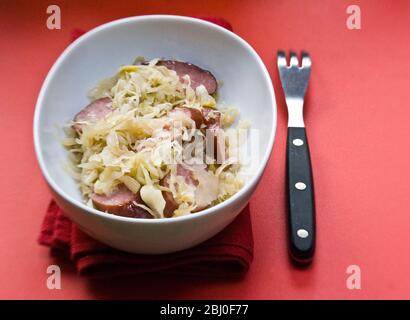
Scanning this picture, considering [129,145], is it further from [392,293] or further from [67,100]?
[392,293]

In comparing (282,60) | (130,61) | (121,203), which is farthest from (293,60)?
(121,203)

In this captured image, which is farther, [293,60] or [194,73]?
→ [293,60]

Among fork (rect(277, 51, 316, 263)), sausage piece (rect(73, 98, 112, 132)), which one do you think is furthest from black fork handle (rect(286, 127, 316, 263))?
sausage piece (rect(73, 98, 112, 132))

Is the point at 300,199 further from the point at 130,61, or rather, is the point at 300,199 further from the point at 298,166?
the point at 130,61

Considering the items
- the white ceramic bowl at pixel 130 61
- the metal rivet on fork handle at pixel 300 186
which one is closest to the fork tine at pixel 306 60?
the white ceramic bowl at pixel 130 61

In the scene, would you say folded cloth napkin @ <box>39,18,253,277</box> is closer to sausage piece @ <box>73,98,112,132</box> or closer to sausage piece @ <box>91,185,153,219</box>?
sausage piece @ <box>91,185,153,219</box>

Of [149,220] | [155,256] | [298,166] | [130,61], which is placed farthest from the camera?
[130,61]

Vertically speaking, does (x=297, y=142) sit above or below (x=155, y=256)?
above

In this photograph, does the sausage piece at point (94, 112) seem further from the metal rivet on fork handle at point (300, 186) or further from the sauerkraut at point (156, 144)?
the metal rivet on fork handle at point (300, 186)
